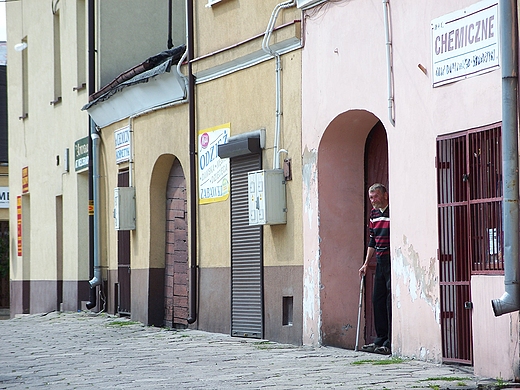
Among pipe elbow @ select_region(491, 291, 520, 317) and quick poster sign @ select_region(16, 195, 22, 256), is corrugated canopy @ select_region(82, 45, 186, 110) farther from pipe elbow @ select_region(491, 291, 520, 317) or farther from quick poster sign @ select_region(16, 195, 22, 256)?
pipe elbow @ select_region(491, 291, 520, 317)

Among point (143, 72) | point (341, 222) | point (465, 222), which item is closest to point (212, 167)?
point (341, 222)

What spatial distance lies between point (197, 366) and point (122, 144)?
9371mm

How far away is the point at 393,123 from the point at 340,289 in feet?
7.99

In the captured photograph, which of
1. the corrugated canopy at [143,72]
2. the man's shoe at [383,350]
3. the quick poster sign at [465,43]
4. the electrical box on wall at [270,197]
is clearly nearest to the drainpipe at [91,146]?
the corrugated canopy at [143,72]

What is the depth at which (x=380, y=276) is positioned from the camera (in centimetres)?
1212

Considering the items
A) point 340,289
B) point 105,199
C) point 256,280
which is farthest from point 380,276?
point 105,199

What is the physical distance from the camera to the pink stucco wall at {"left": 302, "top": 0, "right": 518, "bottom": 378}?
10.2 meters

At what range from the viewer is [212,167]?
15.9 metres

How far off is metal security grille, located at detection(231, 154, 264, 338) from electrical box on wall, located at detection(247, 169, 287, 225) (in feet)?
2.13

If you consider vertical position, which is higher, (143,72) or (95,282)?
(143,72)

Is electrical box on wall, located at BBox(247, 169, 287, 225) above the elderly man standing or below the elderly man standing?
above

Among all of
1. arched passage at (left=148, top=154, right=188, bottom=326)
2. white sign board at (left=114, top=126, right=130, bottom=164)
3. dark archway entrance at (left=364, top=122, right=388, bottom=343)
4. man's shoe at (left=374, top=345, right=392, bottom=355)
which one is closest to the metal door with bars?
man's shoe at (left=374, top=345, right=392, bottom=355)

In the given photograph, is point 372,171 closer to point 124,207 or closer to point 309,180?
point 309,180

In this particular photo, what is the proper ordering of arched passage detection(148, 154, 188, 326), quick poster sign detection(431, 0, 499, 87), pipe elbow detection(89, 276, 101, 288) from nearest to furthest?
quick poster sign detection(431, 0, 499, 87) → arched passage detection(148, 154, 188, 326) → pipe elbow detection(89, 276, 101, 288)
